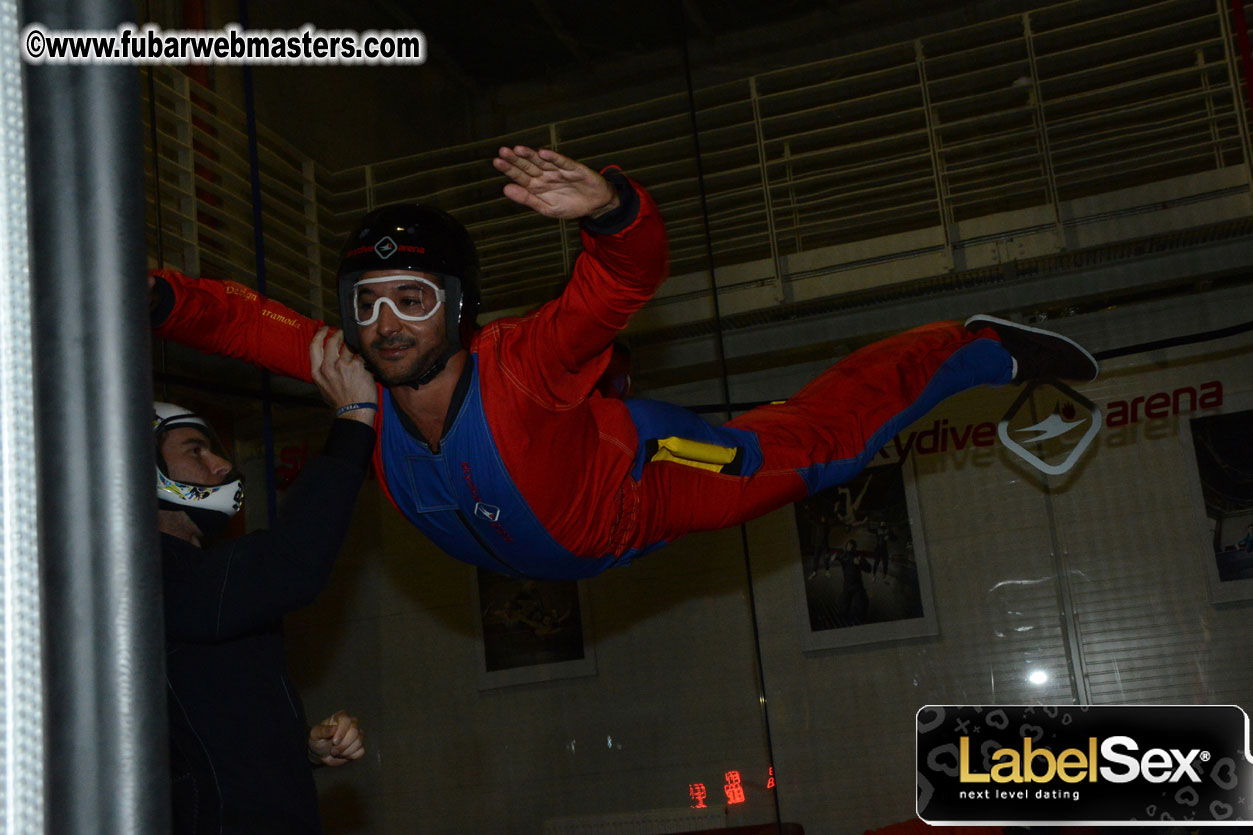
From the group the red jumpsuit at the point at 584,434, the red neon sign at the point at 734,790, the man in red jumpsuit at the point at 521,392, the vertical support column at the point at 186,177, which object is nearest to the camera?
the man in red jumpsuit at the point at 521,392

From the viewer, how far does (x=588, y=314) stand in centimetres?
158

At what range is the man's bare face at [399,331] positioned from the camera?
1.73 m

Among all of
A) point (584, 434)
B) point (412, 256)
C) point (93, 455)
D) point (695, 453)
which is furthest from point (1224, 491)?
point (93, 455)

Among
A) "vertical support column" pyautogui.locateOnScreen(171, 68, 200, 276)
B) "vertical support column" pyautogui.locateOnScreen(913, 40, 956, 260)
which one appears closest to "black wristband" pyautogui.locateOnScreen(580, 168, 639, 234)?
"vertical support column" pyautogui.locateOnScreen(171, 68, 200, 276)

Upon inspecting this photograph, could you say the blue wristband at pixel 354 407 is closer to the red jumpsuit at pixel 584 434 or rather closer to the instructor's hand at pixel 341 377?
the instructor's hand at pixel 341 377

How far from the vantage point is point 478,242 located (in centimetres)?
413

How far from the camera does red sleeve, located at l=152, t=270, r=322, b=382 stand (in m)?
1.89

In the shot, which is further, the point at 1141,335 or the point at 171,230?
the point at 1141,335

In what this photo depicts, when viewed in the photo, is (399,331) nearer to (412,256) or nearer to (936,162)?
(412,256)

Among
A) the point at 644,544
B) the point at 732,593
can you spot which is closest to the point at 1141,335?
the point at 732,593

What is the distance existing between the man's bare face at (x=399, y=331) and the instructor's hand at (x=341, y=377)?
0.05m

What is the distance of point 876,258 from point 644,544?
6.66 feet

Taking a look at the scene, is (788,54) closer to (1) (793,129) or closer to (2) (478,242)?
(1) (793,129)

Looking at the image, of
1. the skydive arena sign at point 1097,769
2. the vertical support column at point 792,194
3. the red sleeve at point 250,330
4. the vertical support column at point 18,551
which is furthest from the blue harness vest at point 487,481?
the vertical support column at point 792,194
